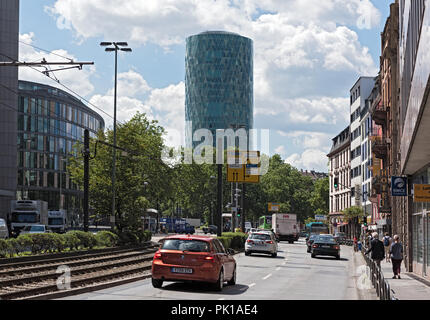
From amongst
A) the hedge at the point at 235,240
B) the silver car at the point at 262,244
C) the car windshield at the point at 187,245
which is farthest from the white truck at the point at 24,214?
the car windshield at the point at 187,245

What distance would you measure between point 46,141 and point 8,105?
2719cm

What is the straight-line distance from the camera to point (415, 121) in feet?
49.2

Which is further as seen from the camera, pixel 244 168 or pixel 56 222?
pixel 56 222

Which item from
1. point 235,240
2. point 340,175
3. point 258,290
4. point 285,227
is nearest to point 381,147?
point 235,240

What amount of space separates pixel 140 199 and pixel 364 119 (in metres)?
43.8

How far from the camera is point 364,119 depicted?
87.8m

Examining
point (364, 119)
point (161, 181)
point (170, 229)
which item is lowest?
point (170, 229)

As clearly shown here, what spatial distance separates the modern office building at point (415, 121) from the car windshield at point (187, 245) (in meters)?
6.17

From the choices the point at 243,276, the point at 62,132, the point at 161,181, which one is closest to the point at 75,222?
the point at 62,132

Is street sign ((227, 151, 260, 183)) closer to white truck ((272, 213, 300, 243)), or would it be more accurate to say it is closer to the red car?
white truck ((272, 213, 300, 243))

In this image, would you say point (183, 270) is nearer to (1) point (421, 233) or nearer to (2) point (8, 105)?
(1) point (421, 233)

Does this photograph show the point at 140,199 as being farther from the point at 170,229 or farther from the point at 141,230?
the point at 170,229
